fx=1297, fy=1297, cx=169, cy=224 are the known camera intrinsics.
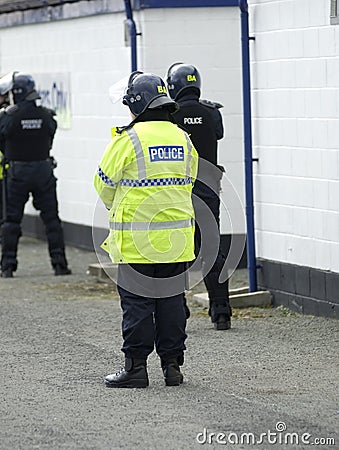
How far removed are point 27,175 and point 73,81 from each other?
2.85 meters

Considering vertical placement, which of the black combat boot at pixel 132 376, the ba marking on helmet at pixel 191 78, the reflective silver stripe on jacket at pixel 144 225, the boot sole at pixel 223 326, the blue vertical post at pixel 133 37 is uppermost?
the blue vertical post at pixel 133 37

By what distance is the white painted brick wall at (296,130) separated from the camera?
10781mm

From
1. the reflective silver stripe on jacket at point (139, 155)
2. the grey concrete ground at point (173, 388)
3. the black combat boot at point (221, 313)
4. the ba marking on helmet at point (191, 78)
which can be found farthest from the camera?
the black combat boot at point (221, 313)

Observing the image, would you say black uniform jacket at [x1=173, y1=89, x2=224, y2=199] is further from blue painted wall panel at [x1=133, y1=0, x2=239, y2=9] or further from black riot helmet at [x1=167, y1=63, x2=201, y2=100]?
blue painted wall panel at [x1=133, y1=0, x2=239, y2=9]

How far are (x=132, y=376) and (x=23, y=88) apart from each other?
263 inches

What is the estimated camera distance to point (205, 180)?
1045cm

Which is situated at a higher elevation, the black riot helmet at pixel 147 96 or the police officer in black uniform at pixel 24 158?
the black riot helmet at pixel 147 96

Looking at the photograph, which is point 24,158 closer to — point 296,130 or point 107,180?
point 296,130

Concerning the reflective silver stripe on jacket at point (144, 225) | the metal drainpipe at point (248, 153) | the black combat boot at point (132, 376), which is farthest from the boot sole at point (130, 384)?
the metal drainpipe at point (248, 153)

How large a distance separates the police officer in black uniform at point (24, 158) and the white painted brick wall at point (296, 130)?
10.7 ft

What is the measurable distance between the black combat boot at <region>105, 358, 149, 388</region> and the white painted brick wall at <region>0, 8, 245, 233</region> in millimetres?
6065

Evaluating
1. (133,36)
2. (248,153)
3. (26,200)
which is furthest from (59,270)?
(248,153)

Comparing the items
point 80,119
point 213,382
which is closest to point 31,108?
point 80,119

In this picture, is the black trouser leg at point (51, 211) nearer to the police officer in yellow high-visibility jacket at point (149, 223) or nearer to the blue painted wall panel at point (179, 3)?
the blue painted wall panel at point (179, 3)
